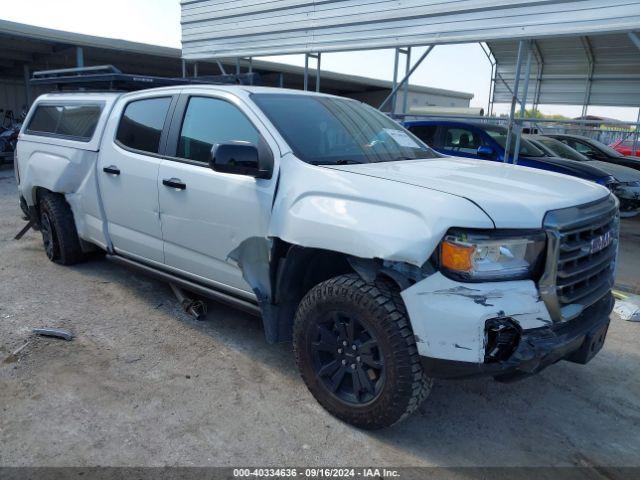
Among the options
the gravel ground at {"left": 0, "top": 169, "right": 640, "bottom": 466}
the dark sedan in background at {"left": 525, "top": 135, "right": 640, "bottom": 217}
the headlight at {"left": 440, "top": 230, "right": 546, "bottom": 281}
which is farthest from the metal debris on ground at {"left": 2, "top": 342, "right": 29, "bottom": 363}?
the dark sedan in background at {"left": 525, "top": 135, "right": 640, "bottom": 217}

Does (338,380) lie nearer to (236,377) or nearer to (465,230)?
(236,377)

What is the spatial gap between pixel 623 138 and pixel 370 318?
17.8m

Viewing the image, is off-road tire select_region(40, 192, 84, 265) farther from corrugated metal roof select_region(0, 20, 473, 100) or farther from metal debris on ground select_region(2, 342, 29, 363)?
corrugated metal roof select_region(0, 20, 473, 100)

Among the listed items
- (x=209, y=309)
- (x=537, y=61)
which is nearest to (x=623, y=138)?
(x=537, y=61)

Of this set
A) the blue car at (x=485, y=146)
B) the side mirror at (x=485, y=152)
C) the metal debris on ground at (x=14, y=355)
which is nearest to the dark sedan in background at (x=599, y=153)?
the blue car at (x=485, y=146)

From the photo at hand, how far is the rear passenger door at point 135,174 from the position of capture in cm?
389

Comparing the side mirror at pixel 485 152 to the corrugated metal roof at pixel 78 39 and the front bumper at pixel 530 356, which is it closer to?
the front bumper at pixel 530 356

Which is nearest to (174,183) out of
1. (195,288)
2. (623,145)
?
(195,288)

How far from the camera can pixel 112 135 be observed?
14.4 ft

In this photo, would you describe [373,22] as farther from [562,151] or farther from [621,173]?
[621,173]

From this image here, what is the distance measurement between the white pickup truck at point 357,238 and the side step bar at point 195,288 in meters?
0.02

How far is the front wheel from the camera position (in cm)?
248

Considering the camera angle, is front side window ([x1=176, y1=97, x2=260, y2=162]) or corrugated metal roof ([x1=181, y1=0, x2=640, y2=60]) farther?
corrugated metal roof ([x1=181, y1=0, x2=640, y2=60])

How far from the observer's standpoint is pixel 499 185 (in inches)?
109
